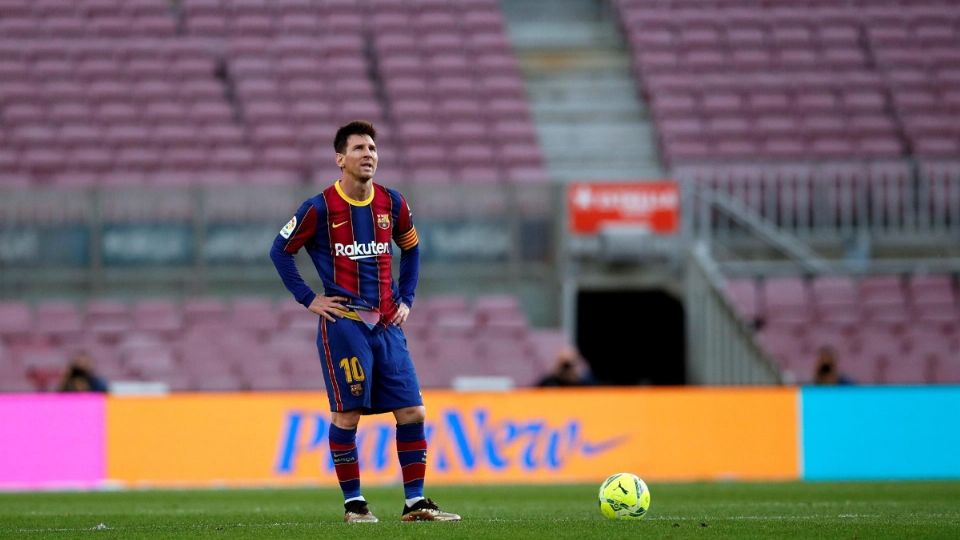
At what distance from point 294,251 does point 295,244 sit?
0.18 ft

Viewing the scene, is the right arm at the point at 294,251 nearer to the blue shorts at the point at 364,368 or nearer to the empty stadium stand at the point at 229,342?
the blue shorts at the point at 364,368

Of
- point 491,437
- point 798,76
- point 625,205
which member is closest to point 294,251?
point 491,437

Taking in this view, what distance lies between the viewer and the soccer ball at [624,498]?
8.15 m

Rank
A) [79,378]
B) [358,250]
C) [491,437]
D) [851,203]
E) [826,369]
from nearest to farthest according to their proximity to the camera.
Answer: [358,250]
[491,437]
[79,378]
[826,369]
[851,203]

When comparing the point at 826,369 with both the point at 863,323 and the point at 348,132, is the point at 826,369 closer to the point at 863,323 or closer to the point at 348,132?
the point at 863,323

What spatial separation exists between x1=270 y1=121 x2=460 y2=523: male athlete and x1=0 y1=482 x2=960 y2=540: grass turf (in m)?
0.35

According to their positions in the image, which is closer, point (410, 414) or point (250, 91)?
point (410, 414)

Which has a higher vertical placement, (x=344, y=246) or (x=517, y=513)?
(x=344, y=246)

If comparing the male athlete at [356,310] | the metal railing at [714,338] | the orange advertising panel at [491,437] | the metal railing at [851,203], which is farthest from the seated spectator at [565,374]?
the male athlete at [356,310]

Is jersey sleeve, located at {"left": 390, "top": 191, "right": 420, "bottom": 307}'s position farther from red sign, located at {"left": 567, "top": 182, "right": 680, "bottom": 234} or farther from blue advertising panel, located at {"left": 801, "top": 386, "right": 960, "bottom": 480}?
red sign, located at {"left": 567, "top": 182, "right": 680, "bottom": 234}

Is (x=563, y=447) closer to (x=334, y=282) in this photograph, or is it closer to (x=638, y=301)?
(x=638, y=301)

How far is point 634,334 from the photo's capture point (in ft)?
69.9

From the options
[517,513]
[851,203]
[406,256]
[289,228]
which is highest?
[851,203]

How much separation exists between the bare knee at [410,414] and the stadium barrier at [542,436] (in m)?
7.30
